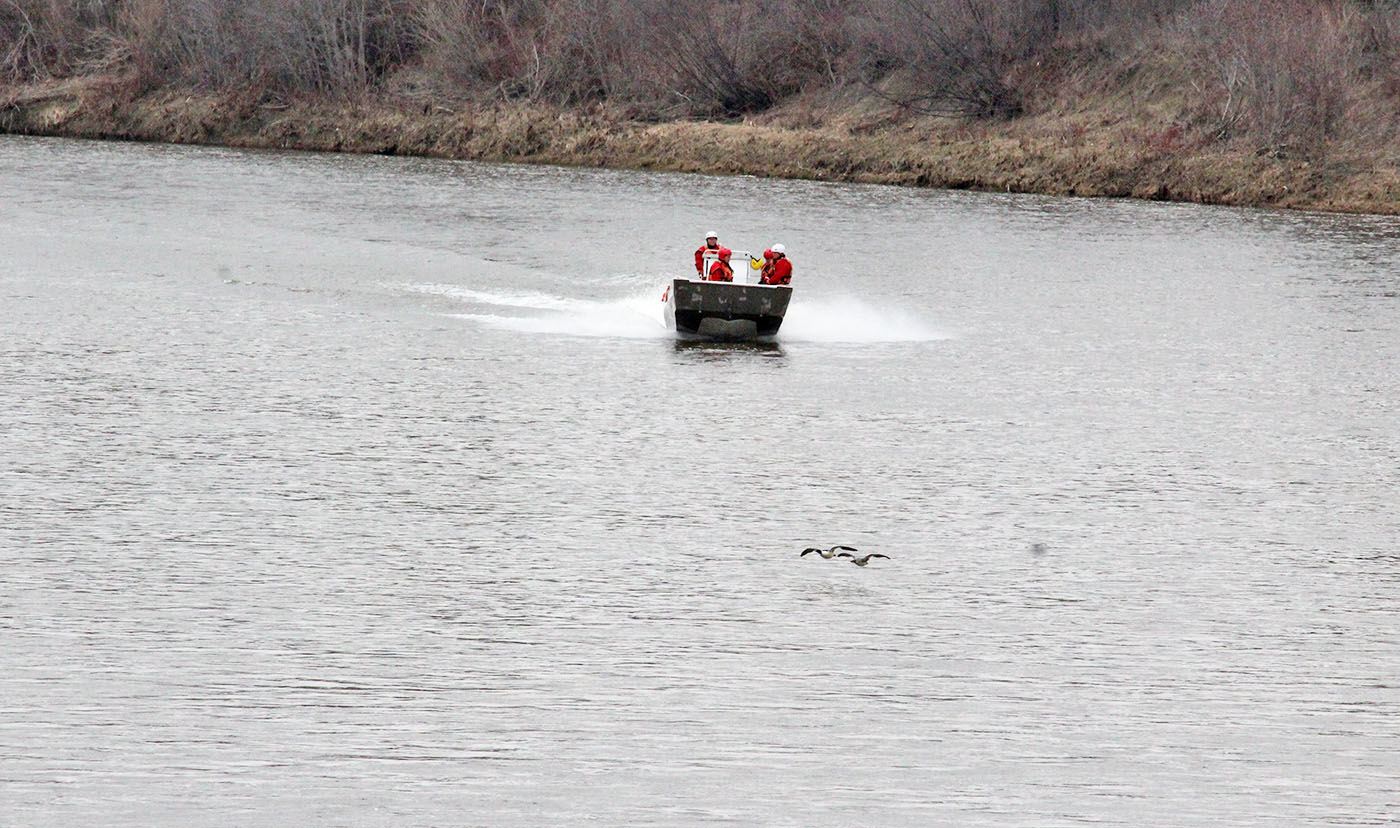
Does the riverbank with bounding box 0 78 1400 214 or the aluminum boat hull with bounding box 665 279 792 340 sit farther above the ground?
the aluminum boat hull with bounding box 665 279 792 340

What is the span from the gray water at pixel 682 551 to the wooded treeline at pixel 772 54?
2283cm

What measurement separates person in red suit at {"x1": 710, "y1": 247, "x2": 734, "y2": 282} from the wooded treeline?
3326cm

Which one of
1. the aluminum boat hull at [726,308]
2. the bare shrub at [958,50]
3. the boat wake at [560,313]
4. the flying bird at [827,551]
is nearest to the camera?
the flying bird at [827,551]

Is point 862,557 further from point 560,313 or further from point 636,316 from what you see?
point 560,313

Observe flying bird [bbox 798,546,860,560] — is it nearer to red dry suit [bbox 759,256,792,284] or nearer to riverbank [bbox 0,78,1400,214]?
red dry suit [bbox 759,256,792,284]

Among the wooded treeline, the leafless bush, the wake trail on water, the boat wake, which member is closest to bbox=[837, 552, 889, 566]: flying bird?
the wake trail on water

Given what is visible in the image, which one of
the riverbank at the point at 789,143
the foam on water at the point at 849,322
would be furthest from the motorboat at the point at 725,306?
the riverbank at the point at 789,143

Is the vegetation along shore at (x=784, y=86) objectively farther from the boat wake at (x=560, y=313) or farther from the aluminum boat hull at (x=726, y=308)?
the aluminum boat hull at (x=726, y=308)

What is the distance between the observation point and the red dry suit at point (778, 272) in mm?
35375

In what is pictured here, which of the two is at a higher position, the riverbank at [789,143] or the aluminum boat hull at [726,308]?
the aluminum boat hull at [726,308]

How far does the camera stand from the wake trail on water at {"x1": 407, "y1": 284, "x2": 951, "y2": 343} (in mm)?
37000

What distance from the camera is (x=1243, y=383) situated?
3259cm

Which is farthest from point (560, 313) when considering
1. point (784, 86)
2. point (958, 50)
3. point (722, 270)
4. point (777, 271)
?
point (784, 86)

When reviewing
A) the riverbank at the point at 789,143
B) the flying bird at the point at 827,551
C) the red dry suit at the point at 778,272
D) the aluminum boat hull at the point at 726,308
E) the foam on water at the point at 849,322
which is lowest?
the riverbank at the point at 789,143
